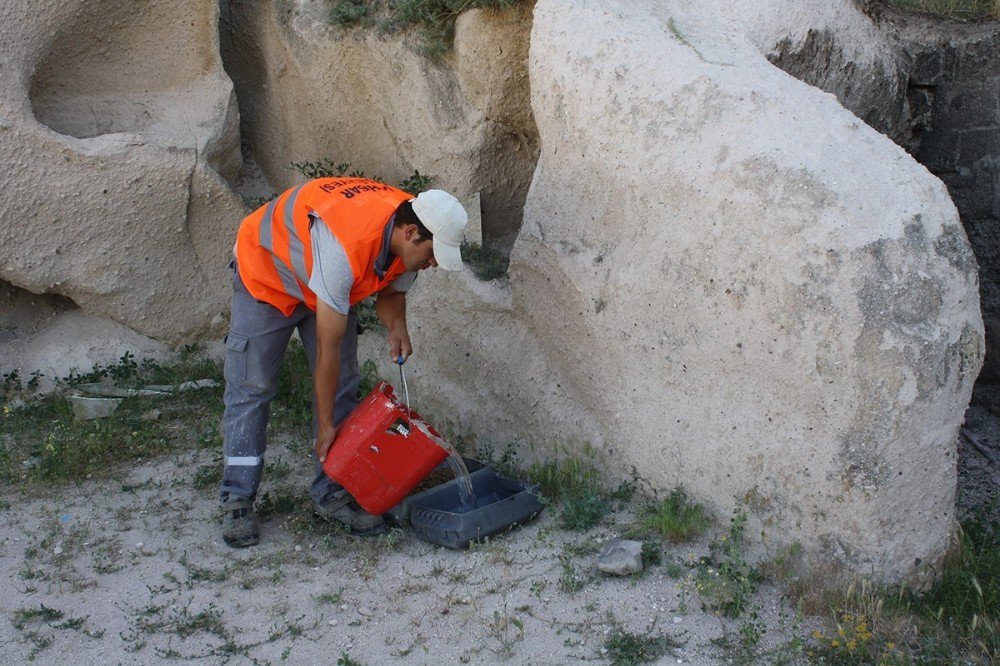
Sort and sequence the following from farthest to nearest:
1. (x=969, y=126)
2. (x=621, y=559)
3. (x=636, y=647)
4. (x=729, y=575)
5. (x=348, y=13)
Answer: (x=348, y=13), (x=969, y=126), (x=621, y=559), (x=729, y=575), (x=636, y=647)

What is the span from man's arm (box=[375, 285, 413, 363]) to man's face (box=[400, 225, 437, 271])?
0.36m

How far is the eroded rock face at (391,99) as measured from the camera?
4.10 metres

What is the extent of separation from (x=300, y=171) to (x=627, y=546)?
8.41 feet

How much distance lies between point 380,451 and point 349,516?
1.23 feet

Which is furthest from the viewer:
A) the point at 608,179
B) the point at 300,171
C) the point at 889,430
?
the point at 300,171

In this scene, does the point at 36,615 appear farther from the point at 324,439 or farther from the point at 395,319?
the point at 395,319

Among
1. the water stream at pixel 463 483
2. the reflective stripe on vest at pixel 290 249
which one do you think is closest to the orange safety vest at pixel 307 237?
the reflective stripe on vest at pixel 290 249

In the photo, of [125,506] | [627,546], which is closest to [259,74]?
[125,506]

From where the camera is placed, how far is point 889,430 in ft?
8.65

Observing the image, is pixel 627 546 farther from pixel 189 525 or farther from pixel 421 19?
pixel 421 19

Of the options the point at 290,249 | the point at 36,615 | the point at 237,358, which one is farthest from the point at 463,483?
the point at 36,615

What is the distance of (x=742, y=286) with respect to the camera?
287 centimetres

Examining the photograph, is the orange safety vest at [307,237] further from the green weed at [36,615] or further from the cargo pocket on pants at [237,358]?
the green weed at [36,615]

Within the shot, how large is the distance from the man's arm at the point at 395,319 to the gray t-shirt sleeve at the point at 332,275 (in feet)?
1.48
